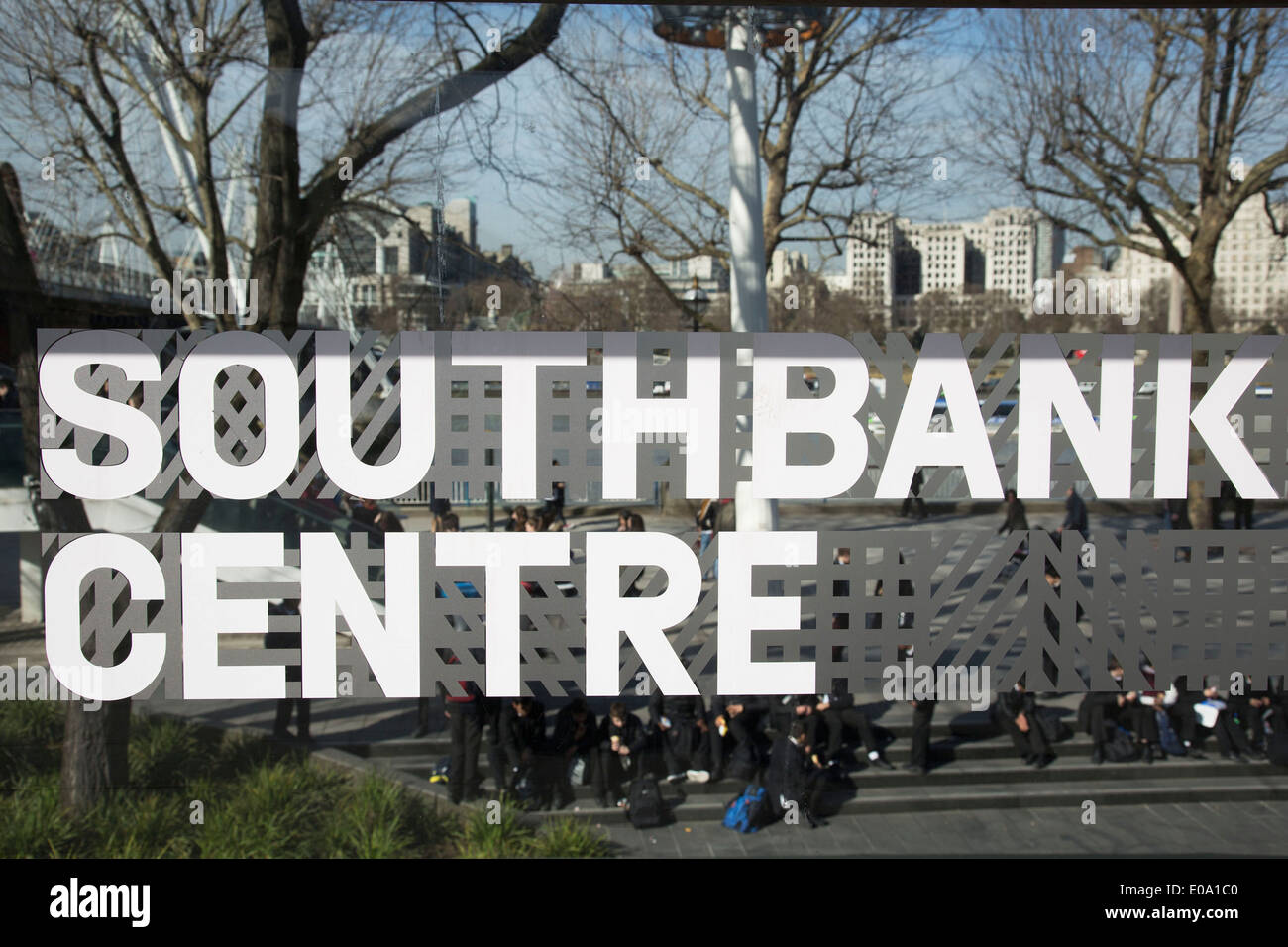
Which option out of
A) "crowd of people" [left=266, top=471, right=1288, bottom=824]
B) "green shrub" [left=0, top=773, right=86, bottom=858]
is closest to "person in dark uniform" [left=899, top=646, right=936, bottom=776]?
"crowd of people" [left=266, top=471, right=1288, bottom=824]

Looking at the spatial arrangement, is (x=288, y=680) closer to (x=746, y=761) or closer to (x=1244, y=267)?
(x=746, y=761)

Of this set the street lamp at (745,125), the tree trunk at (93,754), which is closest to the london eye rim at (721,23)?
the street lamp at (745,125)

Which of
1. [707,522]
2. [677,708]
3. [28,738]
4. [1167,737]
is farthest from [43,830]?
[1167,737]

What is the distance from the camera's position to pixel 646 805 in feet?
12.1

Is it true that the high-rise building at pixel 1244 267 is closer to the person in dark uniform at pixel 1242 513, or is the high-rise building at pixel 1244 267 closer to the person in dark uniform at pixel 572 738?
the person in dark uniform at pixel 1242 513

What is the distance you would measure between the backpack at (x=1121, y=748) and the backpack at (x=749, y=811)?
127 cm

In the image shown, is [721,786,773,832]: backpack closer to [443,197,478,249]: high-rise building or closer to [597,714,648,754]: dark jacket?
[597,714,648,754]: dark jacket

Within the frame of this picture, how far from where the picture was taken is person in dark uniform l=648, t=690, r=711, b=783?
11.6 ft

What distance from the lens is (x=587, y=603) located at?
141 inches

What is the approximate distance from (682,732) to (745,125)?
2.31m

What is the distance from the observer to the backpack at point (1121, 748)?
11.6 ft

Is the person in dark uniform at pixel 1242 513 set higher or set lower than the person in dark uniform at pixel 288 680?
higher

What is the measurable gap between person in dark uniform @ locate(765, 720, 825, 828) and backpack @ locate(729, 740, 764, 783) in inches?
1.9
